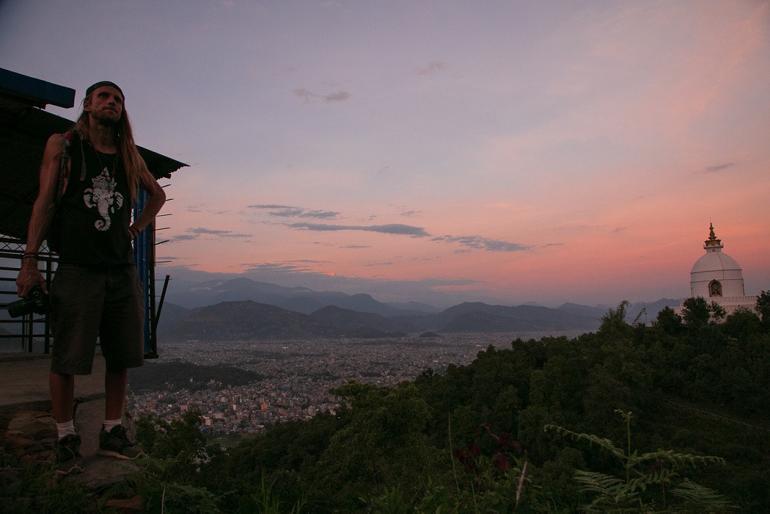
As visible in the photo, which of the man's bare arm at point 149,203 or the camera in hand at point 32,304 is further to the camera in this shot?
the man's bare arm at point 149,203

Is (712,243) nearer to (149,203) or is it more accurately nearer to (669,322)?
(669,322)

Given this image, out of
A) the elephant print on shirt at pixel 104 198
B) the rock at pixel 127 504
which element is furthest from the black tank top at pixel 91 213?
the rock at pixel 127 504

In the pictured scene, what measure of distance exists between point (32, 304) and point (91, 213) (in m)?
0.63

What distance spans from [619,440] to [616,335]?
14.9m

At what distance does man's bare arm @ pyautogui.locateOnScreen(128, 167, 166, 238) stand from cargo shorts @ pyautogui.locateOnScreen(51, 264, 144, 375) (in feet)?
1.05

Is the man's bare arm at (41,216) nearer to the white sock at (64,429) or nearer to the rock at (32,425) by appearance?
the white sock at (64,429)

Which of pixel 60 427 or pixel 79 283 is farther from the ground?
pixel 79 283

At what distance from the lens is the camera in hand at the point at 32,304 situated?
2.78 metres

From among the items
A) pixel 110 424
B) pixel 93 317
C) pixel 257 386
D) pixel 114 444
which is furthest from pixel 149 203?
pixel 257 386

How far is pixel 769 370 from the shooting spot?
28.0 m

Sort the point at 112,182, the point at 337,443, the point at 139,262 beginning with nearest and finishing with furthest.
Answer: the point at 112,182, the point at 139,262, the point at 337,443

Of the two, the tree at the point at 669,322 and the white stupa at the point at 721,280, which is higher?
the white stupa at the point at 721,280

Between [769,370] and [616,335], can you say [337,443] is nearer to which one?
[769,370]

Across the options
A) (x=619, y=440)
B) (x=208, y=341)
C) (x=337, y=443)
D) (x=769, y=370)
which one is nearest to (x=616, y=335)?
(x=769, y=370)
